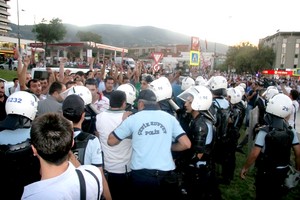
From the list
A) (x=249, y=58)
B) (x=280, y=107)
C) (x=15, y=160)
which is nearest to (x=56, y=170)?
(x=15, y=160)

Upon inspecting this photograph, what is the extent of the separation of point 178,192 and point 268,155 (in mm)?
1347

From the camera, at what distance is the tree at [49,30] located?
52.3 meters

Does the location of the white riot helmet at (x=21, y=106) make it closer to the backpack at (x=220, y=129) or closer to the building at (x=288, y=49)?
the backpack at (x=220, y=129)

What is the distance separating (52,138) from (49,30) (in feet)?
182

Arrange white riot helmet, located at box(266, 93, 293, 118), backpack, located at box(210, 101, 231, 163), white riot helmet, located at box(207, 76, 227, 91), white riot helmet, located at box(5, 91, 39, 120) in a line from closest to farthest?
white riot helmet, located at box(5, 91, 39, 120), white riot helmet, located at box(266, 93, 293, 118), backpack, located at box(210, 101, 231, 163), white riot helmet, located at box(207, 76, 227, 91)

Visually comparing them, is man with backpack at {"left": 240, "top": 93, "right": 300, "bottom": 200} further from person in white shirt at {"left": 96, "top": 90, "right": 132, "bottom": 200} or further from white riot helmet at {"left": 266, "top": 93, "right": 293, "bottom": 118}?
person in white shirt at {"left": 96, "top": 90, "right": 132, "bottom": 200}

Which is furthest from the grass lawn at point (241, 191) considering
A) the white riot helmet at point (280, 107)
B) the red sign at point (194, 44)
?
the red sign at point (194, 44)

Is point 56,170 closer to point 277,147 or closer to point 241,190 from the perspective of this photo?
point 277,147

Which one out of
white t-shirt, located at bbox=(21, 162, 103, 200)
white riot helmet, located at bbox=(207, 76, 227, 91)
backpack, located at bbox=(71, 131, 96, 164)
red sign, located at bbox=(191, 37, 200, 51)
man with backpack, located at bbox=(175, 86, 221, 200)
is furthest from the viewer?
red sign, located at bbox=(191, 37, 200, 51)

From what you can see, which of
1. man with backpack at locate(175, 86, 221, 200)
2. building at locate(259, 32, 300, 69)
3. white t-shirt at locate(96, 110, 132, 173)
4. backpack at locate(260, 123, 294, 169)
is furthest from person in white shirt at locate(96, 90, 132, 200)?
building at locate(259, 32, 300, 69)

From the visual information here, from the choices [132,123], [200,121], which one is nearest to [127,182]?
[132,123]

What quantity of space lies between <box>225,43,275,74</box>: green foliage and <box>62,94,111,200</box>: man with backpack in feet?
231

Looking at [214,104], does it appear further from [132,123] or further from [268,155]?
[132,123]

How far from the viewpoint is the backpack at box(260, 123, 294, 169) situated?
3.87 metres
